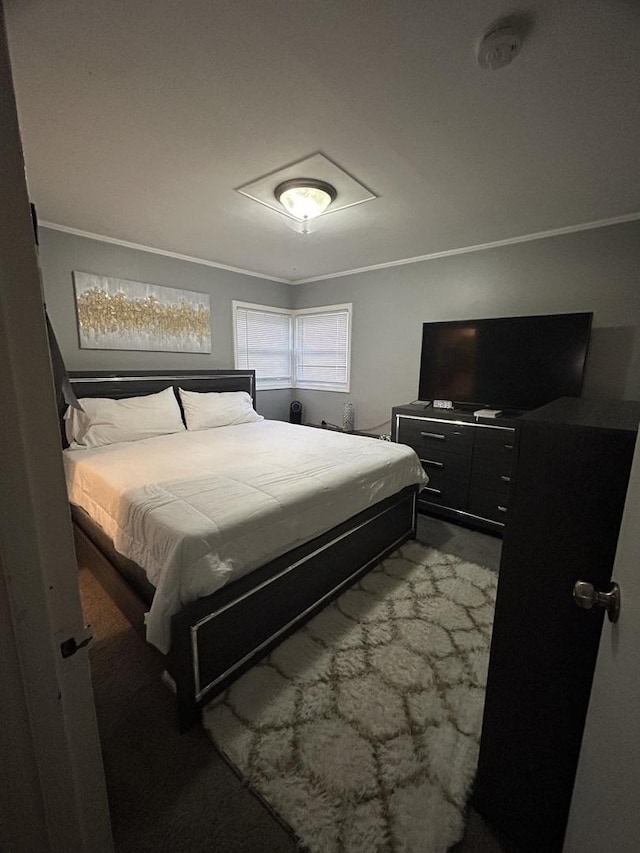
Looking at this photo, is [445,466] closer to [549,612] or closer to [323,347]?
[549,612]

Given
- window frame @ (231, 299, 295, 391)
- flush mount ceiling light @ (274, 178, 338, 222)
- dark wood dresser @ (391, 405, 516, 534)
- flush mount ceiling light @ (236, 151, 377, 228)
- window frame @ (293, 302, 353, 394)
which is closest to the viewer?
flush mount ceiling light @ (236, 151, 377, 228)

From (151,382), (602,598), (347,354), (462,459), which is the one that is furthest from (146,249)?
(602,598)

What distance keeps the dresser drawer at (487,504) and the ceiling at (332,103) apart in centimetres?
209

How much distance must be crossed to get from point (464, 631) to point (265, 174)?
2.72 m

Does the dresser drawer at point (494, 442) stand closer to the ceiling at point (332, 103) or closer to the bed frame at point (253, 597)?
the bed frame at point (253, 597)

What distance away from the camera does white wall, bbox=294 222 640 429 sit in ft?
8.43

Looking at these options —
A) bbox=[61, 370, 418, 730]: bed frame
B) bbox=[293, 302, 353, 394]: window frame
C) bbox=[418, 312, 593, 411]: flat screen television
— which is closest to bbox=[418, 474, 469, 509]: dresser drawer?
bbox=[61, 370, 418, 730]: bed frame

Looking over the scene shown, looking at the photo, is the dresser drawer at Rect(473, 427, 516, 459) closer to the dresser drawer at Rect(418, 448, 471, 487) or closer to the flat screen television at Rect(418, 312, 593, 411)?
the dresser drawer at Rect(418, 448, 471, 487)

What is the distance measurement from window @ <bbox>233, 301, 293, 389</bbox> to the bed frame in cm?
264

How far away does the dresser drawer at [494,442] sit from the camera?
265cm

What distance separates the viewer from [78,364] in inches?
117

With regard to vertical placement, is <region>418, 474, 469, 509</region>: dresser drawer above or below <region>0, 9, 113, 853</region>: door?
below

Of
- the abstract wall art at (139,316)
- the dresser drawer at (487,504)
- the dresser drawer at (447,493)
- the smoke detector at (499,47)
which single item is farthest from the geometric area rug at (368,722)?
the abstract wall art at (139,316)

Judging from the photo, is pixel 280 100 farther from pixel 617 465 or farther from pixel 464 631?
pixel 464 631
